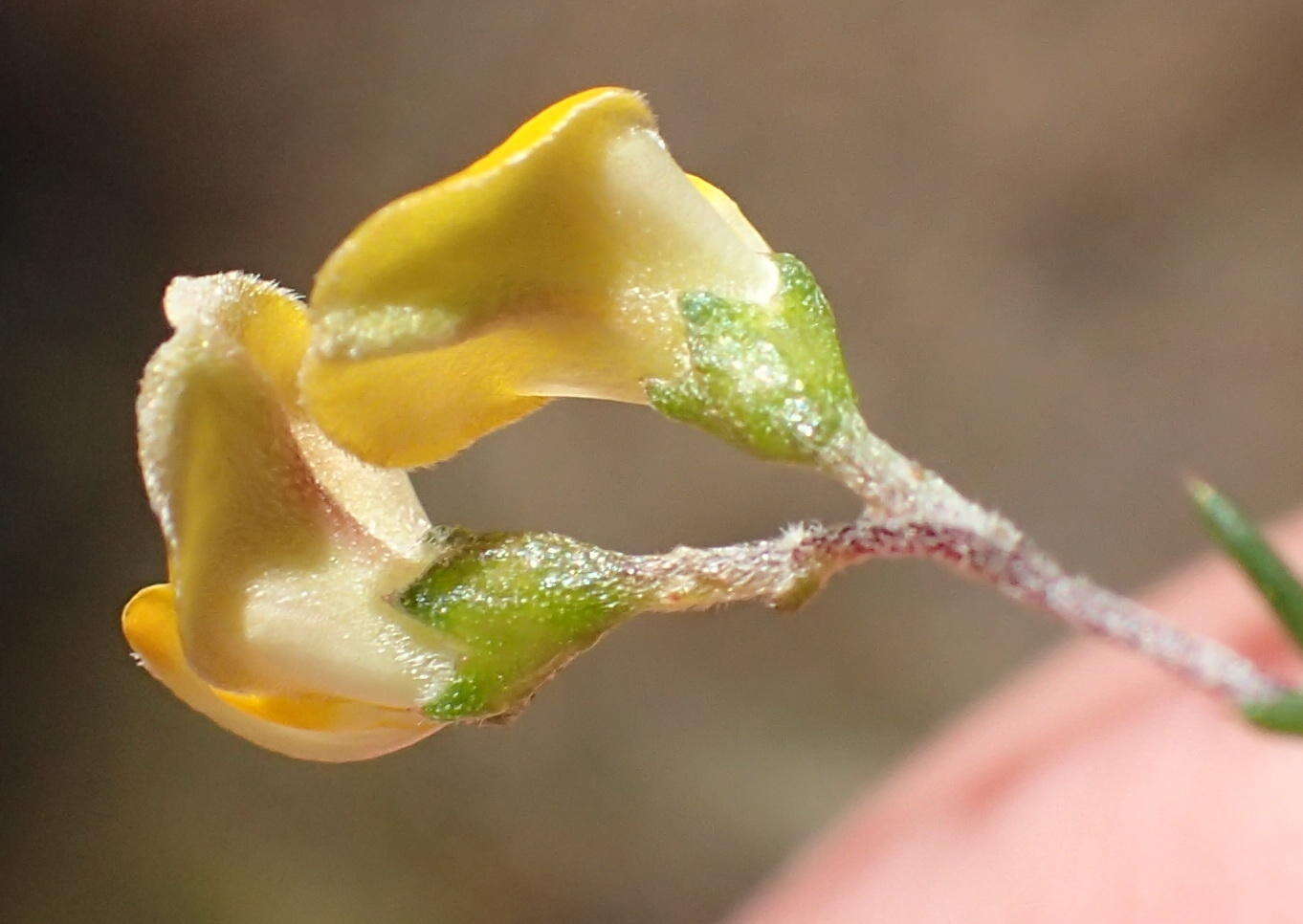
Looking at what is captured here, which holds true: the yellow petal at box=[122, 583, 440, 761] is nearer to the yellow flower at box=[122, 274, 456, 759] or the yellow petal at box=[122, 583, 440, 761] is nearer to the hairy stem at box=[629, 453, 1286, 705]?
the yellow flower at box=[122, 274, 456, 759]

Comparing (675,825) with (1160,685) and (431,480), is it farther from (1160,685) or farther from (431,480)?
(1160,685)

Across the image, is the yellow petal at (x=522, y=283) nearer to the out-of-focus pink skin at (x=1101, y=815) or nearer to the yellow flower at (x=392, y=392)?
the yellow flower at (x=392, y=392)

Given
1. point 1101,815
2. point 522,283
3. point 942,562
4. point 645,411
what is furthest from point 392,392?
point 645,411

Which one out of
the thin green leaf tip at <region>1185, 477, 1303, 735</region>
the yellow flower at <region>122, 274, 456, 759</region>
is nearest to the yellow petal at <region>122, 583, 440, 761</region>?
the yellow flower at <region>122, 274, 456, 759</region>

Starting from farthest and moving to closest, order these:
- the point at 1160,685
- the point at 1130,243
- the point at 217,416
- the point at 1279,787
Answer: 1. the point at 1130,243
2. the point at 1160,685
3. the point at 1279,787
4. the point at 217,416

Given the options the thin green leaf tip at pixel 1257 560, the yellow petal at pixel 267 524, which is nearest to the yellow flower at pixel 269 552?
the yellow petal at pixel 267 524

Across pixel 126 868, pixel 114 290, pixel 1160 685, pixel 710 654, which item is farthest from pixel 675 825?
pixel 114 290

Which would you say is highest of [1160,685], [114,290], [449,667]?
[114,290]
